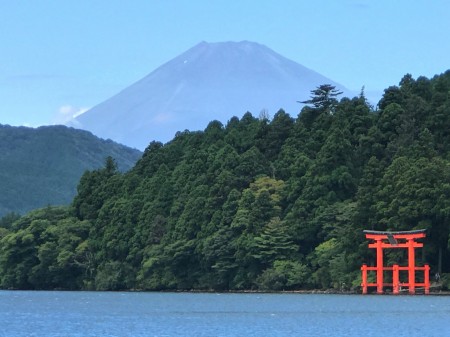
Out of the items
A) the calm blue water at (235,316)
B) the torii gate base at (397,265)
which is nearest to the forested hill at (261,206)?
the torii gate base at (397,265)

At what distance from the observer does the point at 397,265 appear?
82.8 m

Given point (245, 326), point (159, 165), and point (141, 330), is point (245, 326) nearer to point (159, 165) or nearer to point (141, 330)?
point (141, 330)

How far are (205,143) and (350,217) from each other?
3223cm

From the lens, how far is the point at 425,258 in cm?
8494

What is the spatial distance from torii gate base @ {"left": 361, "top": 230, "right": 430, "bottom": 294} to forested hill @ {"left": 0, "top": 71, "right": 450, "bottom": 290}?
1.46m

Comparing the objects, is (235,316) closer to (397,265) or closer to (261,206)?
(397,265)

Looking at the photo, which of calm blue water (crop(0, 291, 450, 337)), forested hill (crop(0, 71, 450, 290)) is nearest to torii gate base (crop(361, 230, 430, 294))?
forested hill (crop(0, 71, 450, 290))

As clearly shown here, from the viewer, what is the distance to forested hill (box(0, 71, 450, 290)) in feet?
282

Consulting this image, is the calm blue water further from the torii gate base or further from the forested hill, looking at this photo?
the forested hill

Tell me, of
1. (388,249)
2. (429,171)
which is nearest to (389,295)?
(388,249)

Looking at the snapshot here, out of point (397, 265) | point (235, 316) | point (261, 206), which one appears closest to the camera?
point (235, 316)

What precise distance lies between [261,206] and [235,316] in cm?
3519

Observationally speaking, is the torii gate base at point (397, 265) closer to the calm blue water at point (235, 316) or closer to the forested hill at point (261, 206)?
the forested hill at point (261, 206)

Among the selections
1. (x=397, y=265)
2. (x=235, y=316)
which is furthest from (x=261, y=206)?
(x=235, y=316)
